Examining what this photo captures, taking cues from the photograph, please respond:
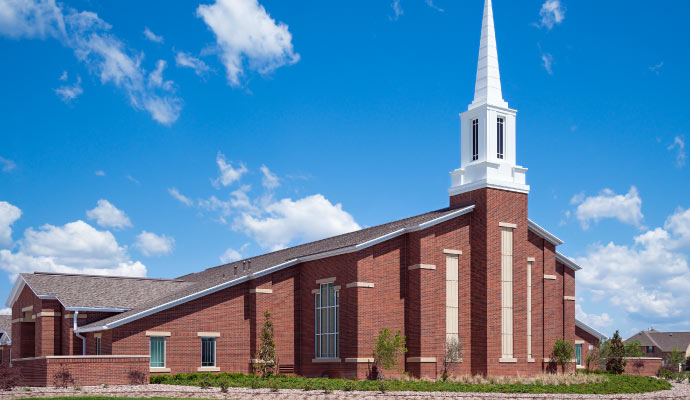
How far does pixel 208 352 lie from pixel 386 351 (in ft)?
32.2

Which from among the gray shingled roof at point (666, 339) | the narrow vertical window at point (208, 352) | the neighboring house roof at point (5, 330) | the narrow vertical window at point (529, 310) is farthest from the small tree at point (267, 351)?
the gray shingled roof at point (666, 339)

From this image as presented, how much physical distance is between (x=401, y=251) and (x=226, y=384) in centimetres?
1363

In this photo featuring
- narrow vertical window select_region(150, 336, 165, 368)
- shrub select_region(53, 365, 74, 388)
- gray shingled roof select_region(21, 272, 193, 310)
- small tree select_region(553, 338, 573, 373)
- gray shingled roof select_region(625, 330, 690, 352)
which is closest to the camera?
shrub select_region(53, 365, 74, 388)

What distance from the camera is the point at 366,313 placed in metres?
36.5

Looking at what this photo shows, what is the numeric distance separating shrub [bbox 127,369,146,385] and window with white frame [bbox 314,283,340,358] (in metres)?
10.3

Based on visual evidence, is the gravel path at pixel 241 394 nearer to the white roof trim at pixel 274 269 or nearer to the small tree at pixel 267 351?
the white roof trim at pixel 274 269

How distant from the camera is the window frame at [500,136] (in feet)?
134

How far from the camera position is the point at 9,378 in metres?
29.0

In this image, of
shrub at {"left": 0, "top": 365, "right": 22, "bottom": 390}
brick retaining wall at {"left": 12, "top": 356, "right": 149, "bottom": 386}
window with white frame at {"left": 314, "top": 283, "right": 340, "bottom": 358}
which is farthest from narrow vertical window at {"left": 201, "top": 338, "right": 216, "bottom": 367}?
shrub at {"left": 0, "top": 365, "right": 22, "bottom": 390}

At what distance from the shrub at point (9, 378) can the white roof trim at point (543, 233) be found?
26.5m

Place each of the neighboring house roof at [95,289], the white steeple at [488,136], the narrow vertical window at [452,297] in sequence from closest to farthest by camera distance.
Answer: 1. the narrow vertical window at [452,297]
2. the white steeple at [488,136]
3. the neighboring house roof at [95,289]

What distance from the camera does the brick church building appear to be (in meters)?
37.1

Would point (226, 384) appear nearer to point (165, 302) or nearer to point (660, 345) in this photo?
point (165, 302)

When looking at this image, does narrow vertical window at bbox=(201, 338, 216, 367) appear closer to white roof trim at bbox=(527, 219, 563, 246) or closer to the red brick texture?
the red brick texture
